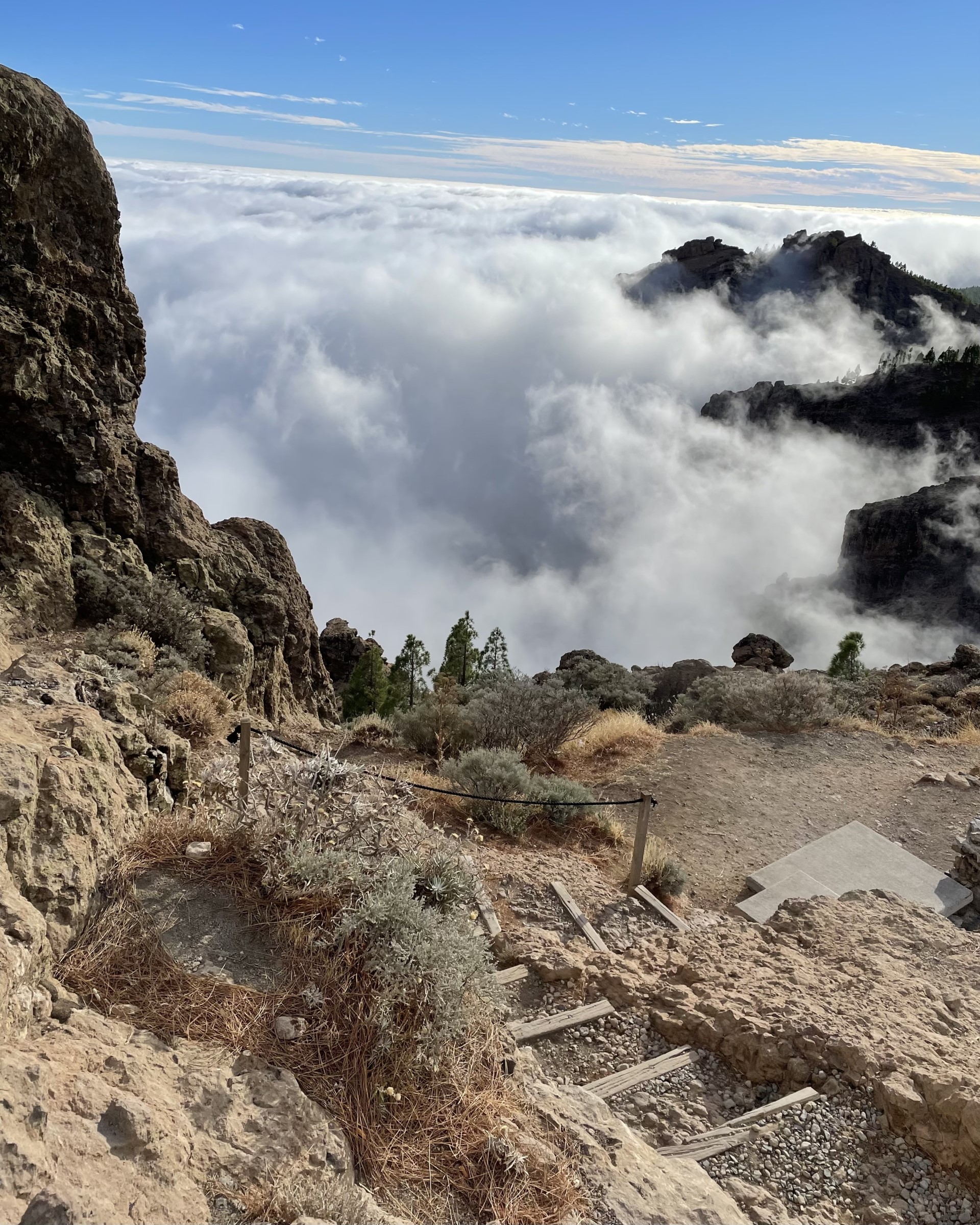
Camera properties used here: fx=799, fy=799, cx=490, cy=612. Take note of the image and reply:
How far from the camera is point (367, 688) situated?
2305 centimetres

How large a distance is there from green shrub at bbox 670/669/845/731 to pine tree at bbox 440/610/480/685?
994 centimetres

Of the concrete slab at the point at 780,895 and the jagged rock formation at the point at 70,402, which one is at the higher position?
the jagged rock formation at the point at 70,402

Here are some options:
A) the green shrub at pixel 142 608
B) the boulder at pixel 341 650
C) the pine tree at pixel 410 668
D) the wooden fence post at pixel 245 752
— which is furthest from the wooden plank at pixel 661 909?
the boulder at pixel 341 650

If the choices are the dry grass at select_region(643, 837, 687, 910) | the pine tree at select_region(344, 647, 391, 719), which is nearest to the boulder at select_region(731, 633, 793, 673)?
the pine tree at select_region(344, 647, 391, 719)

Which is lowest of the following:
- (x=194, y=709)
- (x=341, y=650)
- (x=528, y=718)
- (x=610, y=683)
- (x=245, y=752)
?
(x=341, y=650)

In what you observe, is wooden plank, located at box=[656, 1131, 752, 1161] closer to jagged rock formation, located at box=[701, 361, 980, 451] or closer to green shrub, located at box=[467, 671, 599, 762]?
green shrub, located at box=[467, 671, 599, 762]

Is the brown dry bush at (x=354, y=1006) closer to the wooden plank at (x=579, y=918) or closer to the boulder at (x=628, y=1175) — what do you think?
the boulder at (x=628, y=1175)

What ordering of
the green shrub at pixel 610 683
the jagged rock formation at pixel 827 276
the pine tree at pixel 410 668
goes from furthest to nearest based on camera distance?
the jagged rock formation at pixel 827 276, the pine tree at pixel 410 668, the green shrub at pixel 610 683

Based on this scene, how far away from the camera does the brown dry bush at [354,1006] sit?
2990 mm

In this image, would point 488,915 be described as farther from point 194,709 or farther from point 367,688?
point 367,688

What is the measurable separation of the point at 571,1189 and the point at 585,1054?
174cm

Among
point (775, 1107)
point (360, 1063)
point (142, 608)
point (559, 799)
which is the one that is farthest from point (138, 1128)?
point (142, 608)

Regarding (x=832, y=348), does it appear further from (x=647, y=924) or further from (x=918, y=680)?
(x=647, y=924)

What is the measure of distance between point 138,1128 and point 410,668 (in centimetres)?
2269
